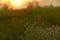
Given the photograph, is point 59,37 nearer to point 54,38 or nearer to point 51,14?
point 54,38

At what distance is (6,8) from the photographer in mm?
4055

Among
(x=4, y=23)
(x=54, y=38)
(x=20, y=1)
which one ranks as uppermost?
(x=20, y=1)

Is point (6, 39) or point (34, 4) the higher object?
point (34, 4)

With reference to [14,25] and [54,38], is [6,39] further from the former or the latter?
[54,38]

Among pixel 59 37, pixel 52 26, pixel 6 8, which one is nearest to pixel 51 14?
pixel 52 26

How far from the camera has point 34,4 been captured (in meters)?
4.22

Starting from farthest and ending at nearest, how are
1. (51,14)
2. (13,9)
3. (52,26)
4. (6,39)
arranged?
(13,9) → (51,14) → (52,26) → (6,39)

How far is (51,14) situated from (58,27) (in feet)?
1.54

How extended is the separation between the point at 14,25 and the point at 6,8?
2.65 feet

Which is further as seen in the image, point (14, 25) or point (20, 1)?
point (20, 1)

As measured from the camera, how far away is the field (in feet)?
10.2

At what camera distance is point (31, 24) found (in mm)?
3291

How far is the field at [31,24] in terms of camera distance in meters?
3.10

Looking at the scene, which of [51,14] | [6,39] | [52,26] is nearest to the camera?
[6,39]
